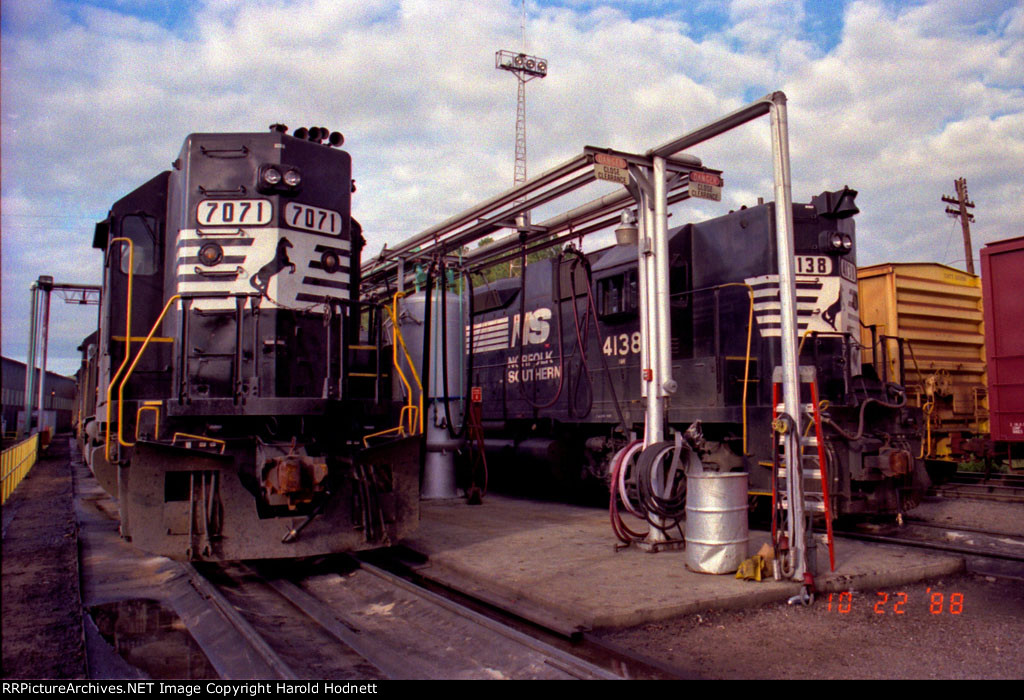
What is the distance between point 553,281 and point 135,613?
7143 mm

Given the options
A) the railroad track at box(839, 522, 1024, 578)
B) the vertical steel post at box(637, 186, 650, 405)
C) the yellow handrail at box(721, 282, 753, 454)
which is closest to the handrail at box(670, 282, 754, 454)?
the yellow handrail at box(721, 282, 753, 454)

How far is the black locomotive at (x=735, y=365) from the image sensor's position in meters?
7.38

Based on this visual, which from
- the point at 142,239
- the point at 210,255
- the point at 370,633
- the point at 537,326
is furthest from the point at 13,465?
the point at 370,633

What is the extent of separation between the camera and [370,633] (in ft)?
15.0

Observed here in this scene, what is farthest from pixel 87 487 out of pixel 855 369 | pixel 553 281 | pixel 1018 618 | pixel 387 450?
pixel 1018 618

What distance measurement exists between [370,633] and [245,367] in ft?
7.62

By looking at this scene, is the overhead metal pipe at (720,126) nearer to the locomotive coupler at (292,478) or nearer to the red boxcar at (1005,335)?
the locomotive coupler at (292,478)

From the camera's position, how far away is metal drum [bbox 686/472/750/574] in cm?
559

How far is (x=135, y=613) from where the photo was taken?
503 centimetres

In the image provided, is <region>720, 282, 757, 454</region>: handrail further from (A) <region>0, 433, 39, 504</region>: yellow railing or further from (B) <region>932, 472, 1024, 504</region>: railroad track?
(A) <region>0, 433, 39, 504</region>: yellow railing

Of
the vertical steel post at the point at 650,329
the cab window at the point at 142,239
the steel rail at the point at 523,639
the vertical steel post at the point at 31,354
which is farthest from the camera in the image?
the vertical steel post at the point at 31,354
